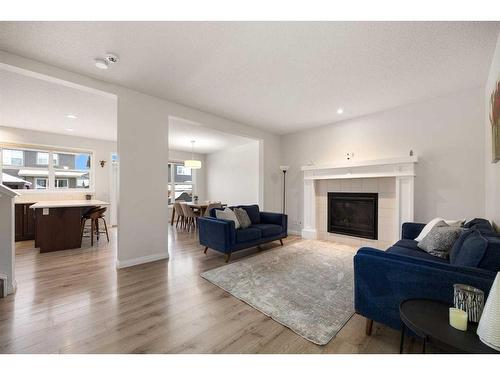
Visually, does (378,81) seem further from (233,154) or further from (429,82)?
(233,154)

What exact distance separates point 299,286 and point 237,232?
130 centimetres

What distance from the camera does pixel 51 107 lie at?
12.3ft

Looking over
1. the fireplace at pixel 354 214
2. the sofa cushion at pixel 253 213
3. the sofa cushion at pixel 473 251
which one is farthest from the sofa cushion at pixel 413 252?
the sofa cushion at pixel 253 213

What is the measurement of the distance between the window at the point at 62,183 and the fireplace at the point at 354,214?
22.2ft

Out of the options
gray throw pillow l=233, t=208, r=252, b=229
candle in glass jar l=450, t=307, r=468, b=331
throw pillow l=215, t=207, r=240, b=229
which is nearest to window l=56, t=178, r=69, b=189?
throw pillow l=215, t=207, r=240, b=229

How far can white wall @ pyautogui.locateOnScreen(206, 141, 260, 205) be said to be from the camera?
261 inches

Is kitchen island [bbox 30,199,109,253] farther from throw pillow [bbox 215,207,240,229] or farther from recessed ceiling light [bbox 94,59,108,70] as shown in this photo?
recessed ceiling light [bbox 94,59,108,70]

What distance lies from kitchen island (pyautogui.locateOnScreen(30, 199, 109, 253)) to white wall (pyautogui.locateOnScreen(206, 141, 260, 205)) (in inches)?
157

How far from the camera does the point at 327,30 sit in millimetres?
1944


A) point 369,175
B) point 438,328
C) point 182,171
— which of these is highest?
point 182,171

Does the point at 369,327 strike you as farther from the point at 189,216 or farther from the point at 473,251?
the point at 189,216

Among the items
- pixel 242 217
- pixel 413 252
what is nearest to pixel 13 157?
pixel 242 217

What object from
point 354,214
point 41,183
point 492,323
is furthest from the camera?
point 41,183
